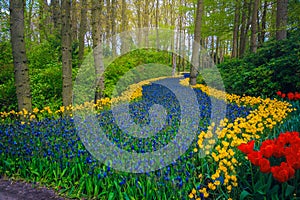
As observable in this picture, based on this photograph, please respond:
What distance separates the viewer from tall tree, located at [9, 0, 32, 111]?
16.5ft

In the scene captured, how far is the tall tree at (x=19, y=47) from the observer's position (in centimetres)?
504

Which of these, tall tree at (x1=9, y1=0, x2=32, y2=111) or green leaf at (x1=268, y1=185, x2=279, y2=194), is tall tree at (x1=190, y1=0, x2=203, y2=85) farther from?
green leaf at (x1=268, y1=185, x2=279, y2=194)

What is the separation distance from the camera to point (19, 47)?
509 centimetres

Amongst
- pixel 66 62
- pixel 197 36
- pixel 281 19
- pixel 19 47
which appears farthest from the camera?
pixel 197 36

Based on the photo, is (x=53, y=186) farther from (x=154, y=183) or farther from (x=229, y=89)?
(x=229, y=89)

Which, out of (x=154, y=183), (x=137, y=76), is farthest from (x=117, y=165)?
(x=137, y=76)

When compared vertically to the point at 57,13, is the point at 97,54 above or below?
below

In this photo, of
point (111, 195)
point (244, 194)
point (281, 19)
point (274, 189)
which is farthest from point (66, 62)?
point (281, 19)

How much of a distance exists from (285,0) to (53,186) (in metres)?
9.45

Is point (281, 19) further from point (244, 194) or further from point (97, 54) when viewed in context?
point (244, 194)

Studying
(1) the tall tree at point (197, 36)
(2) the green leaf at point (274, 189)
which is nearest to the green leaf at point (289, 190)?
(2) the green leaf at point (274, 189)

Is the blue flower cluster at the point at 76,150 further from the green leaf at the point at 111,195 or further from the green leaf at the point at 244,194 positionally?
the green leaf at the point at 244,194

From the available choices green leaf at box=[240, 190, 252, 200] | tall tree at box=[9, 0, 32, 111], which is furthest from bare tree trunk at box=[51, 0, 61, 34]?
green leaf at box=[240, 190, 252, 200]

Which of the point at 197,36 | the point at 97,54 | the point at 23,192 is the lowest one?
the point at 23,192
